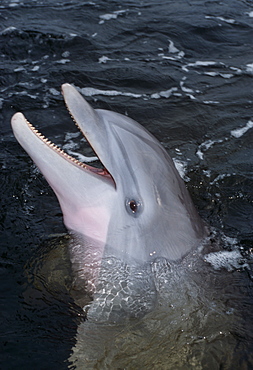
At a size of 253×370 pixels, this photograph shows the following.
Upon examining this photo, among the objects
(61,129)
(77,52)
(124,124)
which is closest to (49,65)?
(77,52)

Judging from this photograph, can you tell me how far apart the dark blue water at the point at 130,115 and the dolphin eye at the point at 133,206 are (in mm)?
1031

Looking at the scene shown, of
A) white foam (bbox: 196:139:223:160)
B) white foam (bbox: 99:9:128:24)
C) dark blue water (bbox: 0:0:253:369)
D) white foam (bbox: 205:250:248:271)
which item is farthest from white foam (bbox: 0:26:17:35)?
white foam (bbox: 205:250:248:271)

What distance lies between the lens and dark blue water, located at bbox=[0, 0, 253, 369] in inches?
193

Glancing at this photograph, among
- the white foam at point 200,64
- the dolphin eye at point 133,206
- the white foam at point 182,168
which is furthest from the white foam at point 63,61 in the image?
the dolphin eye at point 133,206

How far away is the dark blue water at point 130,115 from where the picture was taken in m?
4.89

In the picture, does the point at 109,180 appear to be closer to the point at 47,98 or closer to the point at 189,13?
the point at 47,98

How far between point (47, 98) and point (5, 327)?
5.42 metres

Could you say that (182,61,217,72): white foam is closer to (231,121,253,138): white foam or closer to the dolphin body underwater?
(231,121,253,138): white foam

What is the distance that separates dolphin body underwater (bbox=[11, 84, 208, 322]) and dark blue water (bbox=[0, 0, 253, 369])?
13.1 inches

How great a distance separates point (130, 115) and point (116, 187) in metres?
4.58

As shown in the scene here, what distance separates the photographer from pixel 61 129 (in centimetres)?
870

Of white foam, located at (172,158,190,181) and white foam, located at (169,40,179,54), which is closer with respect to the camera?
white foam, located at (172,158,190,181)

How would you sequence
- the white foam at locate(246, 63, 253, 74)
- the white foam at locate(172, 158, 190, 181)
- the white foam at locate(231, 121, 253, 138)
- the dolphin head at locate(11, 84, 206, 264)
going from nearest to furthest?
1. the dolphin head at locate(11, 84, 206, 264)
2. the white foam at locate(172, 158, 190, 181)
3. the white foam at locate(231, 121, 253, 138)
4. the white foam at locate(246, 63, 253, 74)

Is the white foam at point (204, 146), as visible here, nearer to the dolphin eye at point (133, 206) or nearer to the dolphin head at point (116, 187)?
the dolphin head at point (116, 187)
